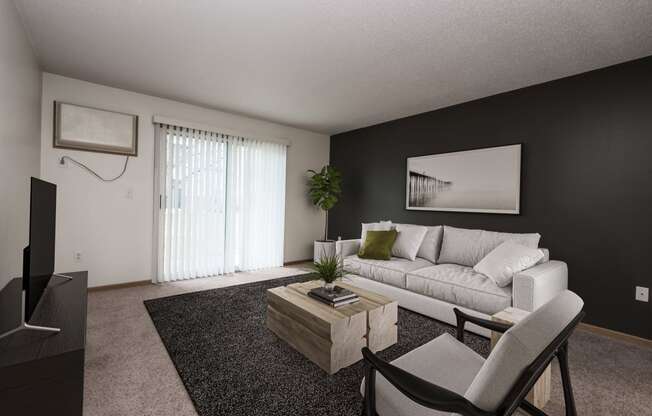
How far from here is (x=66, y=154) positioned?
3.32 metres

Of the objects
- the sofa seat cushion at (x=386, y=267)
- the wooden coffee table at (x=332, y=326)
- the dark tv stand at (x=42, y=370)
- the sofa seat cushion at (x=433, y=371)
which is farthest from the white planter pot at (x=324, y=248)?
the dark tv stand at (x=42, y=370)

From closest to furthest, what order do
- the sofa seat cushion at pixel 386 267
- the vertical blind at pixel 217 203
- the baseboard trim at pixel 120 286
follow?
the sofa seat cushion at pixel 386 267, the baseboard trim at pixel 120 286, the vertical blind at pixel 217 203

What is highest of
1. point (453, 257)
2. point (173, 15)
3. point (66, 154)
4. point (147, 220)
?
point (173, 15)

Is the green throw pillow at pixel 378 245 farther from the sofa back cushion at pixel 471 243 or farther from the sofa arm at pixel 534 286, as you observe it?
the sofa arm at pixel 534 286

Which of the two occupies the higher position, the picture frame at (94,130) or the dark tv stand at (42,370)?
the picture frame at (94,130)

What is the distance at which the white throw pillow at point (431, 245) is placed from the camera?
359cm

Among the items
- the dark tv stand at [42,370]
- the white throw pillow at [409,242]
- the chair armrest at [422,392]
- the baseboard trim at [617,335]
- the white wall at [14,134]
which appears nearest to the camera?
the chair armrest at [422,392]

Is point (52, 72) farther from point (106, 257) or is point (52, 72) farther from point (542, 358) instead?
point (542, 358)

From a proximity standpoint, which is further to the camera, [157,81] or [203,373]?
[157,81]

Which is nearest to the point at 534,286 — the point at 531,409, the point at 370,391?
the point at 531,409

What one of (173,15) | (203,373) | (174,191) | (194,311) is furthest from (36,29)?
(203,373)

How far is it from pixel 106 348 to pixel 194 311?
807mm

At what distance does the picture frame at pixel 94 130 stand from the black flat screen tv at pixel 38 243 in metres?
1.80

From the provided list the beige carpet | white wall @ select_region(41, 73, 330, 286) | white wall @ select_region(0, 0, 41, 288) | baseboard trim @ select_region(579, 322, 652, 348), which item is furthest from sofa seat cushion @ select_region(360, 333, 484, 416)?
white wall @ select_region(41, 73, 330, 286)
